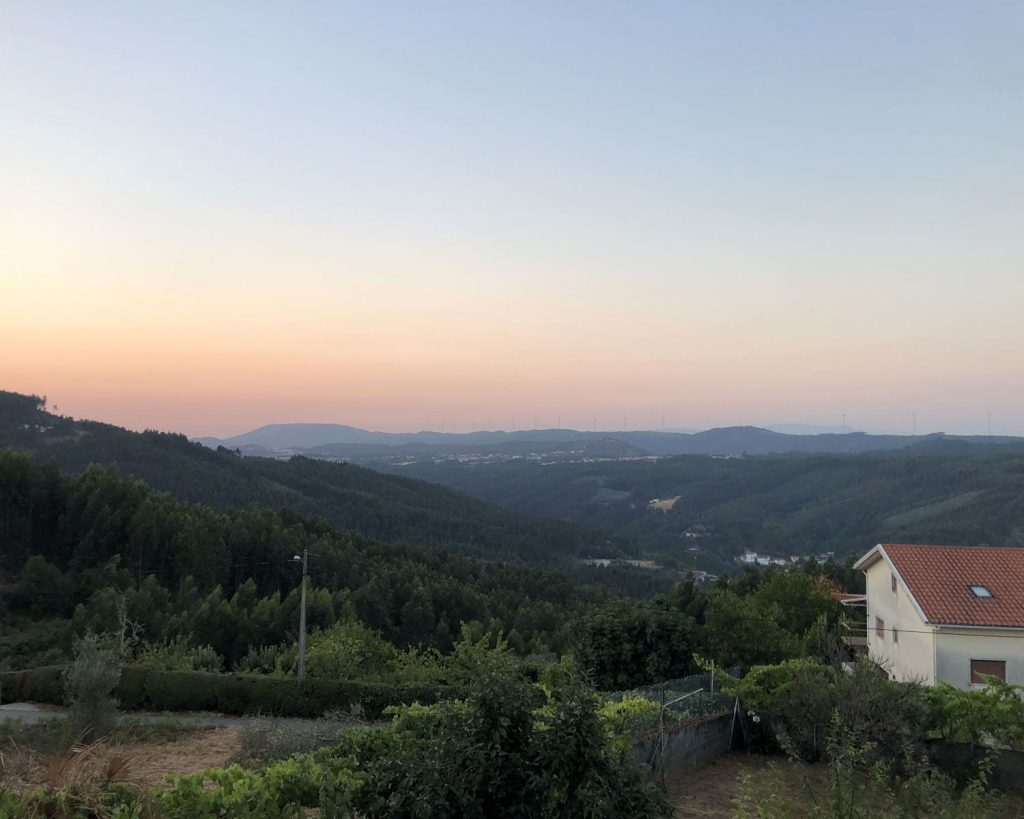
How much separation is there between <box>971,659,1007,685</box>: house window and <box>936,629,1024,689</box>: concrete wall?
0.08 meters

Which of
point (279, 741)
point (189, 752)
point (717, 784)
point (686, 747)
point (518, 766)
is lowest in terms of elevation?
point (189, 752)

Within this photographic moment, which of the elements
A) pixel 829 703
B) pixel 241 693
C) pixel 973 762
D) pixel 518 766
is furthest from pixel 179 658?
pixel 973 762

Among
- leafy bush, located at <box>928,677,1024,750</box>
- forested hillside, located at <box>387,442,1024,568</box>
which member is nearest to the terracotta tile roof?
leafy bush, located at <box>928,677,1024,750</box>

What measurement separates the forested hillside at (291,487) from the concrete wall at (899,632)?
60286 millimetres

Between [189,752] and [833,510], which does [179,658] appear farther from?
[833,510]

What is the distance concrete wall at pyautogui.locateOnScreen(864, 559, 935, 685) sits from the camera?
19.5 meters

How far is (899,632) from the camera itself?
70.0 ft

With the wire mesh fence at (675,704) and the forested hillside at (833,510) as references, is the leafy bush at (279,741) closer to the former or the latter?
the wire mesh fence at (675,704)

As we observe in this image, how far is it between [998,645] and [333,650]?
20.2 m

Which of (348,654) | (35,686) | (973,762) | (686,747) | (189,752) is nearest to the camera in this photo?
(973,762)

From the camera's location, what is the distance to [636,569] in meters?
98.8

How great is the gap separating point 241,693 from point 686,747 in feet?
41.6

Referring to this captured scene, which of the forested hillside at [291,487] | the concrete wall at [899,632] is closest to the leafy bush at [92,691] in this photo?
the concrete wall at [899,632]

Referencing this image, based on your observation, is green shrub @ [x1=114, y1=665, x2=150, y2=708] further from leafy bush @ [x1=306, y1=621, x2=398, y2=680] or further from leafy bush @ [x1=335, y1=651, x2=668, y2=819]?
leafy bush @ [x1=335, y1=651, x2=668, y2=819]
